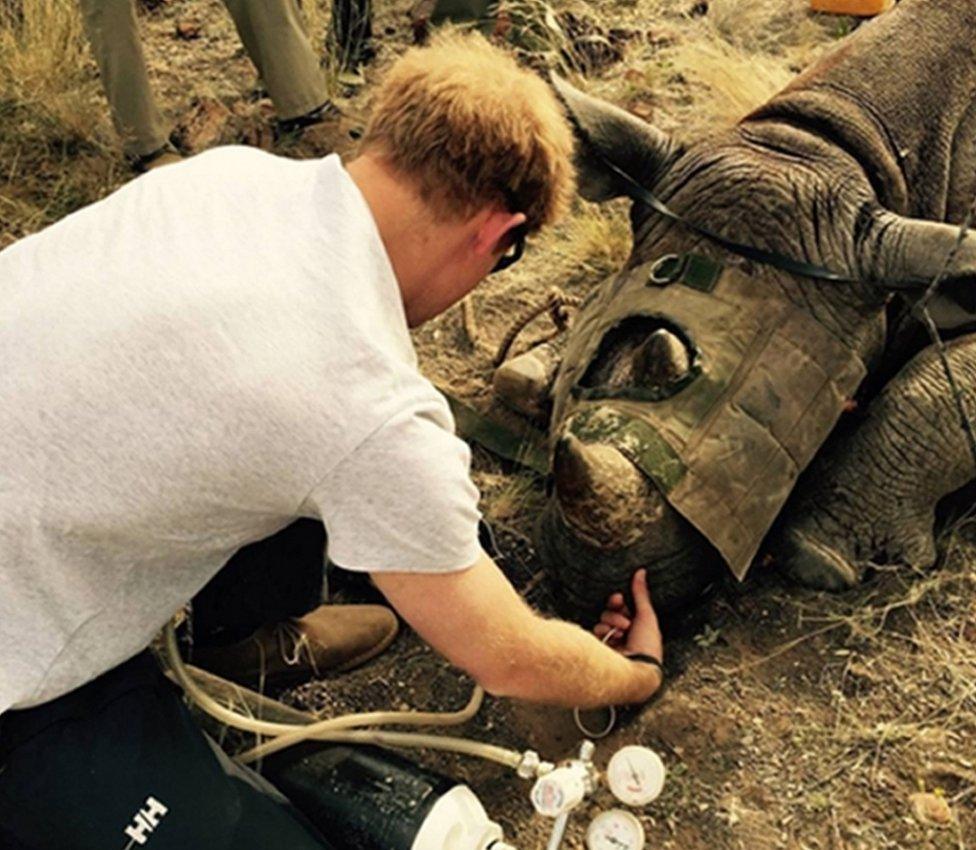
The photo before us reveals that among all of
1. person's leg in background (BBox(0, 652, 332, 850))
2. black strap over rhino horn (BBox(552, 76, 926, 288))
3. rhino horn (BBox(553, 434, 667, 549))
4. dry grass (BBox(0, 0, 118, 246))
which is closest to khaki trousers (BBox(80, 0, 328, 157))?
dry grass (BBox(0, 0, 118, 246))

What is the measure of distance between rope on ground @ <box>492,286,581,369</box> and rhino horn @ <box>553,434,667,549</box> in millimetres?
1582

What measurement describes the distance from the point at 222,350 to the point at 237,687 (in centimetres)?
131

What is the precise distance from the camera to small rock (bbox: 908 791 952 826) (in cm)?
343

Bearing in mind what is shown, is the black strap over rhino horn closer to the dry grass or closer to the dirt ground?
the dirt ground

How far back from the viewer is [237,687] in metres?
3.55

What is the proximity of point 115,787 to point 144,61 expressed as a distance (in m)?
4.12

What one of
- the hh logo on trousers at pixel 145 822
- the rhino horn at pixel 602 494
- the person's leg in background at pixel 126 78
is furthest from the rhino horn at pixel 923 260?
the person's leg in background at pixel 126 78

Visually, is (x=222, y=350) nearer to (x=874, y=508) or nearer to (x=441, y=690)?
(x=441, y=690)

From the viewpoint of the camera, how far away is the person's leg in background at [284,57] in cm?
623

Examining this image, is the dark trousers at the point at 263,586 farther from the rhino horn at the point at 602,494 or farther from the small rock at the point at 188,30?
the small rock at the point at 188,30

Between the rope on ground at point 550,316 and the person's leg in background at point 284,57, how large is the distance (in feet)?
6.04

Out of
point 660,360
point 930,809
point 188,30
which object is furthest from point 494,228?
point 188,30

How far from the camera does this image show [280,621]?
3.85m

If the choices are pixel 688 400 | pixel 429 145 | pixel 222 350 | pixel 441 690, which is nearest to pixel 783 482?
pixel 688 400
